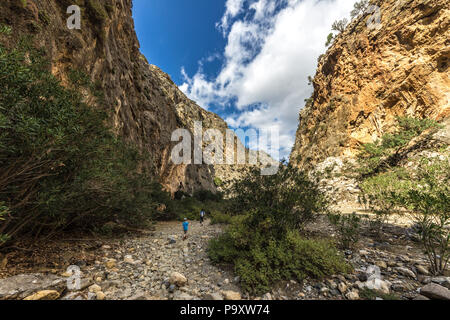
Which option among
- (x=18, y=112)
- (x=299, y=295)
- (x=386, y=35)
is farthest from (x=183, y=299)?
(x=386, y=35)

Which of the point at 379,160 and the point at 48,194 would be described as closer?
the point at 48,194

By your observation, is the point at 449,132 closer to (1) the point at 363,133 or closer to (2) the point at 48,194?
(1) the point at 363,133

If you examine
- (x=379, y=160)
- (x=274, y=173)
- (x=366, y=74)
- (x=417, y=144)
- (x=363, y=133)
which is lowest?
(x=274, y=173)

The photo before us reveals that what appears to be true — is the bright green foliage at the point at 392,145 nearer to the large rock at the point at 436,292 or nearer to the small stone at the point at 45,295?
the large rock at the point at 436,292

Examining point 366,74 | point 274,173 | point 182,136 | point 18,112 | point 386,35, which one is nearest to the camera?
point 18,112

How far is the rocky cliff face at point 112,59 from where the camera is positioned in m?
6.28

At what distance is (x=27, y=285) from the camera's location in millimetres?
3129

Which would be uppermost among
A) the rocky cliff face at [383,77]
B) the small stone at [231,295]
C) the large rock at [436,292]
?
the rocky cliff face at [383,77]

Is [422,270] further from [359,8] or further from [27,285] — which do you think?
[359,8]

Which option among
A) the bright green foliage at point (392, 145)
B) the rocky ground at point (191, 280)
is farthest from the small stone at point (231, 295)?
the bright green foliage at point (392, 145)

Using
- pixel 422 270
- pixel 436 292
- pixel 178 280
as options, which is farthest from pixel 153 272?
pixel 422 270

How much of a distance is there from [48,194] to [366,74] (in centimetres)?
3138

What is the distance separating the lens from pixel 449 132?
13977 mm
